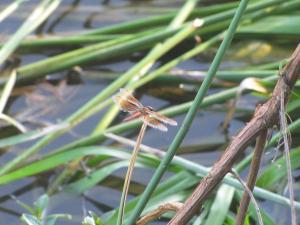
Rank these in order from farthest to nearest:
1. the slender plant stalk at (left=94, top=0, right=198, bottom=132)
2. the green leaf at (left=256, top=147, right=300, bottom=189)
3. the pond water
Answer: the slender plant stalk at (left=94, top=0, right=198, bottom=132)
the pond water
the green leaf at (left=256, top=147, right=300, bottom=189)

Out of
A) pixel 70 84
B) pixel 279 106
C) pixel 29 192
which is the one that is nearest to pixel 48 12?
pixel 70 84

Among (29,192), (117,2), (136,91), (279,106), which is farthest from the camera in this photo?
(117,2)

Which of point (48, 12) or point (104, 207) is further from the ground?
point (48, 12)

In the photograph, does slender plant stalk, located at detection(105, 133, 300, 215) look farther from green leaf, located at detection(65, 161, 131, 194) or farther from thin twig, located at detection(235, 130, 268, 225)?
thin twig, located at detection(235, 130, 268, 225)

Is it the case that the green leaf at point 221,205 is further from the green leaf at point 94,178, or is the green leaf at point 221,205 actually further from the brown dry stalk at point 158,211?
the brown dry stalk at point 158,211

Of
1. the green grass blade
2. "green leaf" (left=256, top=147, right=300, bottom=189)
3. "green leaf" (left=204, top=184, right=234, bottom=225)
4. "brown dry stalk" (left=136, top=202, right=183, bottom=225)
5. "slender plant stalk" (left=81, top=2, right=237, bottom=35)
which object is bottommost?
"brown dry stalk" (left=136, top=202, right=183, bottom=225)

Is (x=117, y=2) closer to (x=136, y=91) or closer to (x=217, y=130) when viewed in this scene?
(x=136, y=91)

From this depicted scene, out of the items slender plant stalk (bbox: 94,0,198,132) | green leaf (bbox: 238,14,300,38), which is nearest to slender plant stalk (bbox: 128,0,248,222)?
slender plant stalk (bbox: 94,0,198,132)

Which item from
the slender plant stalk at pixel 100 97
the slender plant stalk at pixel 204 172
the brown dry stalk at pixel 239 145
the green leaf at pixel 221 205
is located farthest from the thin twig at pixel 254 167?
the slender plant stalk at pixel 100 97
